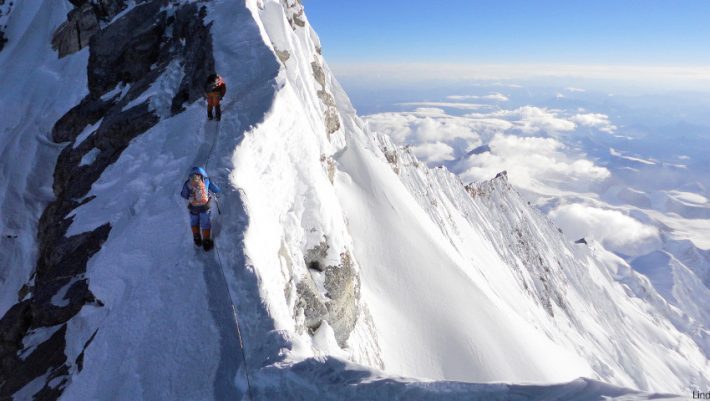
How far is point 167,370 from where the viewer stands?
7223mm

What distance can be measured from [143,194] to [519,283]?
5263cm

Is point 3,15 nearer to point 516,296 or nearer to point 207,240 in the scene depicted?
point 207,240

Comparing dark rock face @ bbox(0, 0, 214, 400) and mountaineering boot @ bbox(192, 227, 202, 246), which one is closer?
mountaineering boot @ bbox(192, 227, 202, 246)

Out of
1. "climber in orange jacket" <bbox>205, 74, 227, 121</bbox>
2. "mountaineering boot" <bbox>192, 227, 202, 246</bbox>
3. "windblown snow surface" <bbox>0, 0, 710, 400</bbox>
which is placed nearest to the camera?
"windblown snow surface" <bbox>0, 0, 710, 400</bbox>

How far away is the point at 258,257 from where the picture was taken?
909 centimetres

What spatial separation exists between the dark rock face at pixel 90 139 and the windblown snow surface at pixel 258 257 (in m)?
0.43

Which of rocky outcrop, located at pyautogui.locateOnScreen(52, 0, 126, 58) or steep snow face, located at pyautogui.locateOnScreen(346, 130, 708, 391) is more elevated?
rocky outcrop, located at pyautogui.locateOnScreen(52, 0, 126, 58)

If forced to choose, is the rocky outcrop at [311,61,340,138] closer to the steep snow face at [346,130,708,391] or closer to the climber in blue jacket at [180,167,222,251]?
the steep snow face at [346,130,708,391]

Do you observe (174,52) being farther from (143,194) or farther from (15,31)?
(15,31)

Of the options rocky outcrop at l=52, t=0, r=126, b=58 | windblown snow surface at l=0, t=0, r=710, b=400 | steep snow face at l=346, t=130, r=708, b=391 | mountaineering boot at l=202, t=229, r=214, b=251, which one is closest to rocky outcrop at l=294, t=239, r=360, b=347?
windblown snow surface at l=0, t=0, r=710, b=400

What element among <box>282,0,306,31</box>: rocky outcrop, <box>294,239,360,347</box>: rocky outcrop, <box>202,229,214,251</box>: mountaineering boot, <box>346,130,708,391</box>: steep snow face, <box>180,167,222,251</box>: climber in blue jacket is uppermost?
<box>282,0,306,31</box>: rocky outcrop

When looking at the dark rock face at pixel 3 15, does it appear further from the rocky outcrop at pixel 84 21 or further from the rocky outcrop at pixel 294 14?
the rocky outcrop at pixel 294 14

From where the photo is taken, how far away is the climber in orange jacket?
1363cm

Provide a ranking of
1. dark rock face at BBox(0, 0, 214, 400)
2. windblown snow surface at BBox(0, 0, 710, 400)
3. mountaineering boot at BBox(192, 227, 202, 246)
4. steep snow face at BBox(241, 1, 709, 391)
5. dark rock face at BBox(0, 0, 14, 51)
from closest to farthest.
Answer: windblown snow surface at BBox(0, 0, 710, 400) → mountaineering boot at BBox(192, 227, 202, 246) → dark rock face at BBox(0, 0, 214, 400) → steep snow face at BBox(241, 1, 709, 391) → dark rock face at BBox(0, 0, 14, 51)
